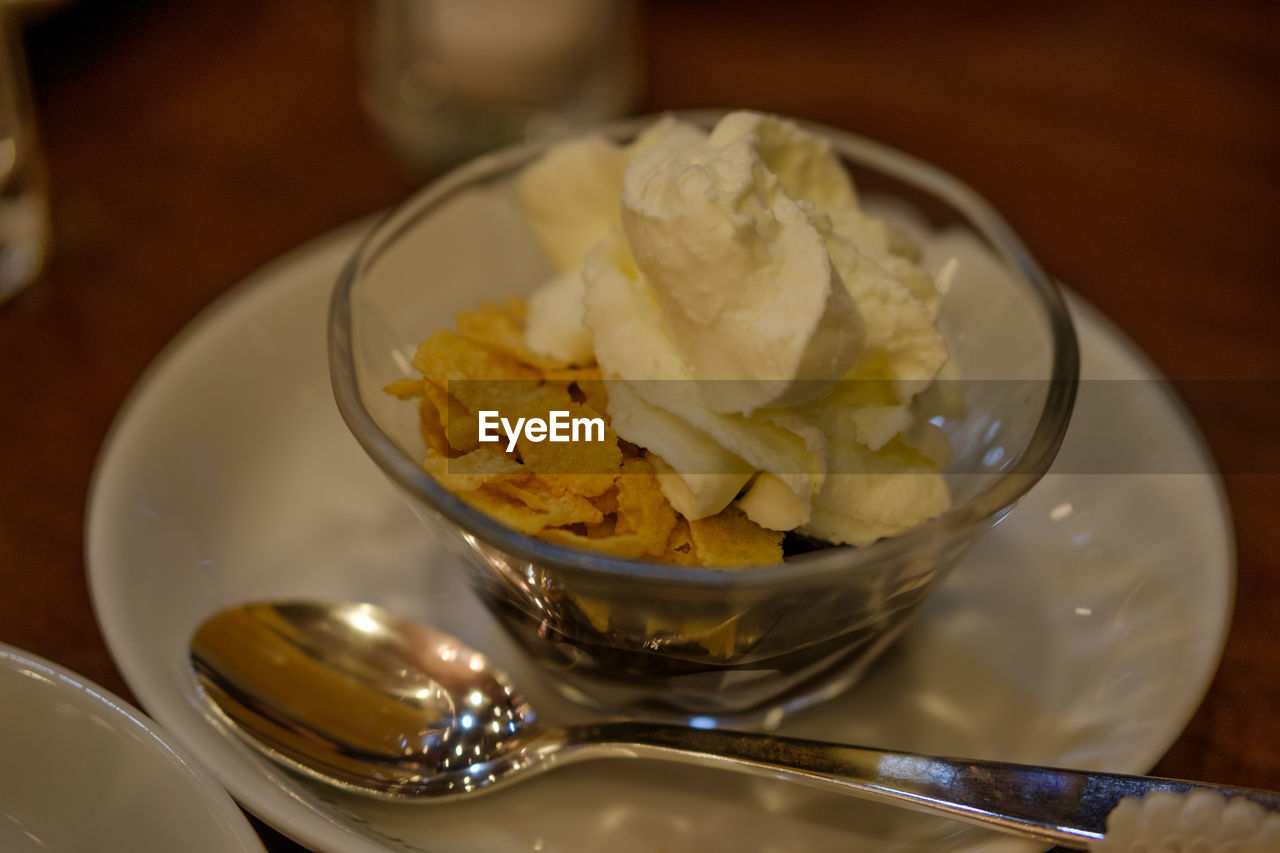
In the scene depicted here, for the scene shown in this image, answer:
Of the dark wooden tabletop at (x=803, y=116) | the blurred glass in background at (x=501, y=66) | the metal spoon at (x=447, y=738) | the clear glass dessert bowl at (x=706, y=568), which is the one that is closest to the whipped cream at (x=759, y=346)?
the clear glass dessert bowl at (x=706, y=568)

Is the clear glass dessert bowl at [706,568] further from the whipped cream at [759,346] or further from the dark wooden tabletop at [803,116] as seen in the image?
the dark wooden tabletop at [803,116]

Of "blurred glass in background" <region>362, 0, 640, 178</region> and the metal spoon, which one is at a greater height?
"blurred glass in background" <region>362, 0, 640, 178</region>

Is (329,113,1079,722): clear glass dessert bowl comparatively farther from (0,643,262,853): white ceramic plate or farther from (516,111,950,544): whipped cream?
(0,643,262,853): white ceramic plate

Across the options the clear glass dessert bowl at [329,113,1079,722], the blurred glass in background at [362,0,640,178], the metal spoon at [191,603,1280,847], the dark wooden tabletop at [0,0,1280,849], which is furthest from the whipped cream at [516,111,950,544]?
the blurred glass in background at [362,0,640,178]

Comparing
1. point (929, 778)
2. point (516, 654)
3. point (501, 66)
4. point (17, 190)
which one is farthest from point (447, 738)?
point (501, 66)

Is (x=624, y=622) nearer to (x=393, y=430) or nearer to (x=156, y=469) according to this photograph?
(x=393, y=430)
